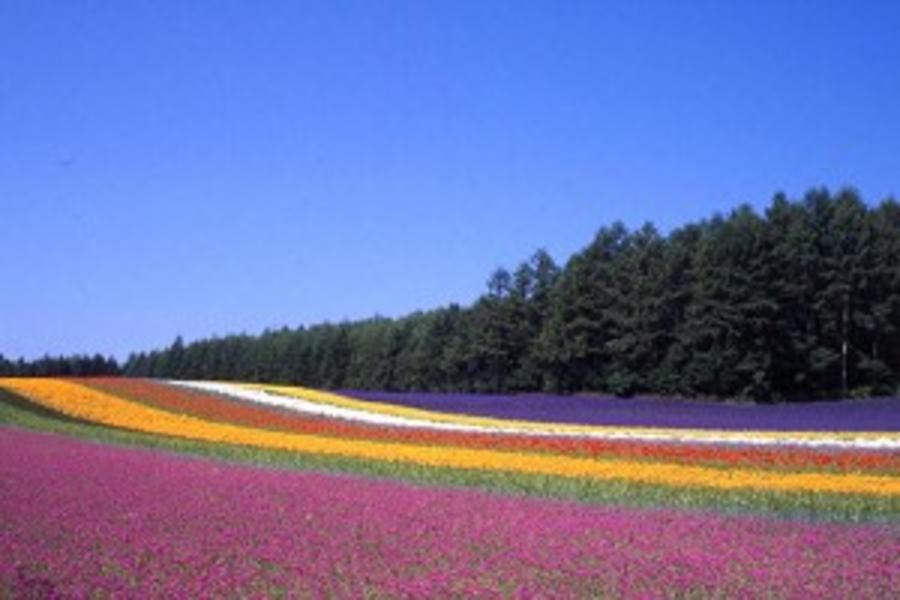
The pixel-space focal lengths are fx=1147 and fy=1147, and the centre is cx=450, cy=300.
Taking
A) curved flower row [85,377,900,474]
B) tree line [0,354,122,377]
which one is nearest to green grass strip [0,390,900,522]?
curved flower row [85,377,900,474]

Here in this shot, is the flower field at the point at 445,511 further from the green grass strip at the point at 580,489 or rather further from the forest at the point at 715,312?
the forest at the point at 715,312

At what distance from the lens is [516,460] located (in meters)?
24.5

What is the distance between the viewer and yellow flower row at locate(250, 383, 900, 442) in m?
31.6

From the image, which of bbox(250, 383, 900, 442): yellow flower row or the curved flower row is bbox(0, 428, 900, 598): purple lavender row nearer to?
the curved flower row

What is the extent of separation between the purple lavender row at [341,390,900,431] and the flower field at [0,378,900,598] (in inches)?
46.9

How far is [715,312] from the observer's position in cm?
6469

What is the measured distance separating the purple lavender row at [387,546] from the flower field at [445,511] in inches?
1.6

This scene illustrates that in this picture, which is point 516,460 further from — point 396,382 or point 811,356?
point 396,382

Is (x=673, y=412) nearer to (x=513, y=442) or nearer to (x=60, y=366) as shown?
(x=513, y=442)

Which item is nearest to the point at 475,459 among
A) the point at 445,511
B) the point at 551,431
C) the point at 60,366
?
the point at 445,511

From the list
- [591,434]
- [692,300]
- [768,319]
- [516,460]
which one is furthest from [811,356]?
[516,460]

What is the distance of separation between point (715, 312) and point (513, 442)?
125 ft

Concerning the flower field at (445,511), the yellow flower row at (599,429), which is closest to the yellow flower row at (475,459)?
the flower field at (445,511)

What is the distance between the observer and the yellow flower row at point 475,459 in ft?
65.3
